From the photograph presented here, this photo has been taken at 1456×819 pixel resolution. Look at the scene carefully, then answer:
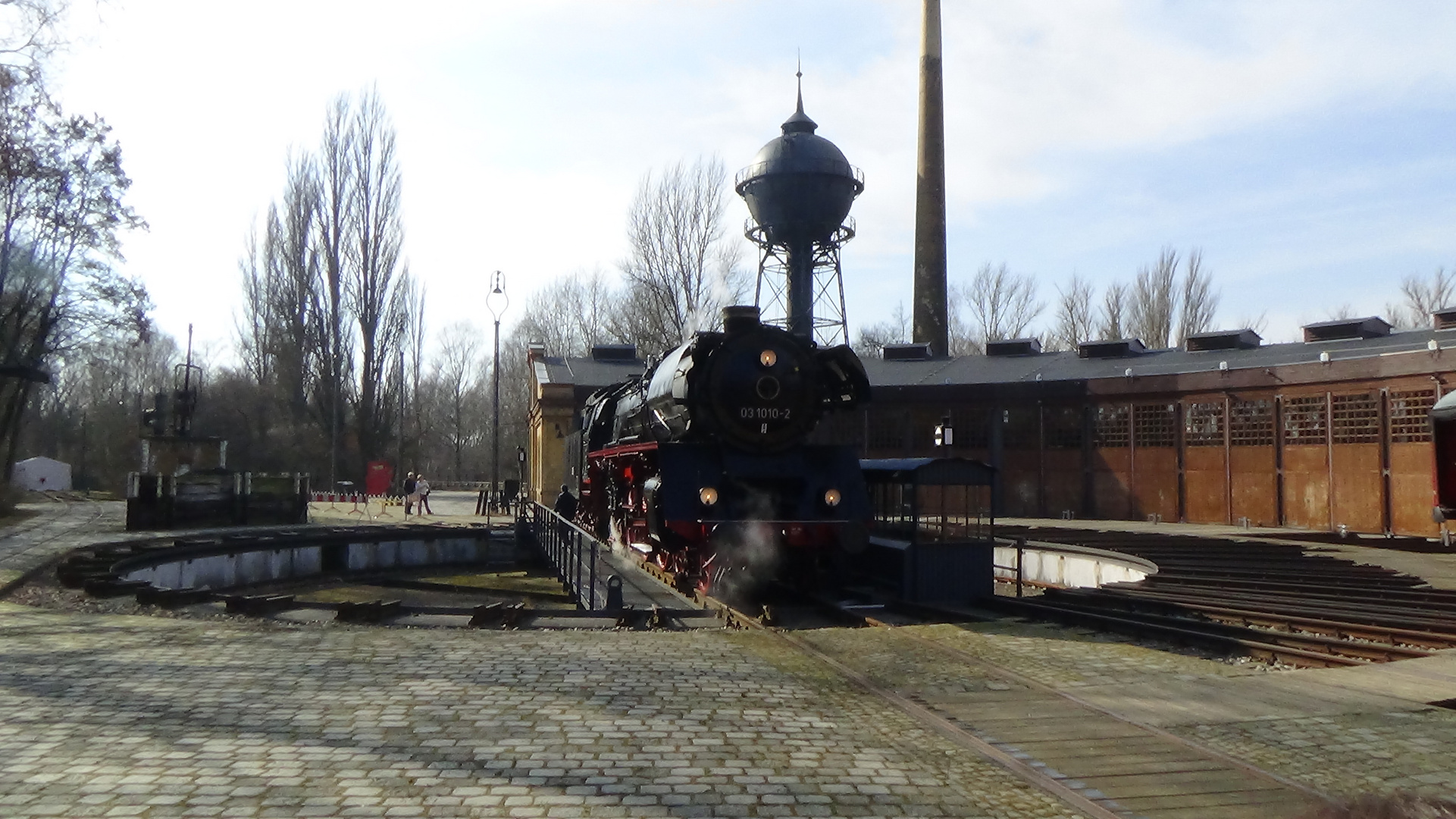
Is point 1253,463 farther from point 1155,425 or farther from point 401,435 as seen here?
point 401,435

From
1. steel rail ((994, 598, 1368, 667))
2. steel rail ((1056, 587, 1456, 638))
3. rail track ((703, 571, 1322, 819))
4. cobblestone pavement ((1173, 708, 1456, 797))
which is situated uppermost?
steel rail ((1056, 587, 1456, 638))

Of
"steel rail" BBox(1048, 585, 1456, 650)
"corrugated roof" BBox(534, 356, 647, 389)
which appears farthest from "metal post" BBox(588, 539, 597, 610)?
"corrugated roof" BBox(534, 356, 647, 389)

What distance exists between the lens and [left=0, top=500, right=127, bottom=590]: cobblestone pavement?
15742 mm

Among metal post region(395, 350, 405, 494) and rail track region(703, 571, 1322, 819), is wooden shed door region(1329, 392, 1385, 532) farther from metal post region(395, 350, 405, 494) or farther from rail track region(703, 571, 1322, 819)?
metal post region(395, 350, 405, 494)

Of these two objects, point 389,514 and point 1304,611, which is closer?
point 1304,611

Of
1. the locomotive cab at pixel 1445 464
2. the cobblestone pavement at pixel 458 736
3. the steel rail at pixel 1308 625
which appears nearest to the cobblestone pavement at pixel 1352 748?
the cobblestone pavement at pixel 458 736

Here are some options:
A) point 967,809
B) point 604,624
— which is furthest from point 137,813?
point 604,624

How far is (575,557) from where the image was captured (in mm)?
14336

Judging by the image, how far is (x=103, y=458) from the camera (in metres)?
51.6

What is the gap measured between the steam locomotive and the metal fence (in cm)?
94

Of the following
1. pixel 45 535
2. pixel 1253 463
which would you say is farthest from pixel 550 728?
pixel 1253 463

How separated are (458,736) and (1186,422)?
24714 millimetres

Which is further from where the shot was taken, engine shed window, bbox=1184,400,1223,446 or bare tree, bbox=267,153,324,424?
bare tree, bbox=267,153,324,424

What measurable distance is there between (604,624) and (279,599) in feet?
12.9
